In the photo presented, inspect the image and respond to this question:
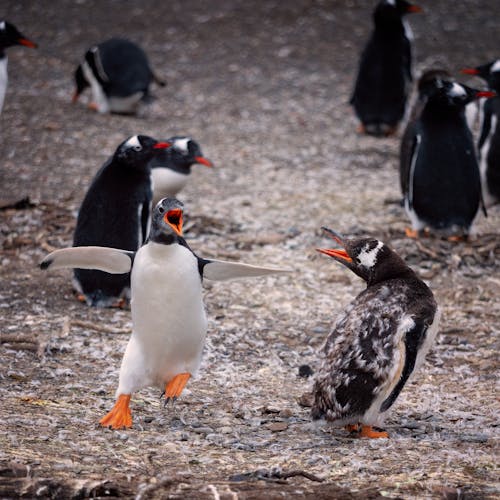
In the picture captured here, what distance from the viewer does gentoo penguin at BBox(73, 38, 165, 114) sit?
31.6ft

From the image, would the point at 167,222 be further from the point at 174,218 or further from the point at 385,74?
the point at 385,74

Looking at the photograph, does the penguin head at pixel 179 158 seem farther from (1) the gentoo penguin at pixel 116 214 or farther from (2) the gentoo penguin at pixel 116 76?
(2) the gentoo penguin at pixel 116 76

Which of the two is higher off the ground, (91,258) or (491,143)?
(91,258)

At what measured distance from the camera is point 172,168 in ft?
22.5

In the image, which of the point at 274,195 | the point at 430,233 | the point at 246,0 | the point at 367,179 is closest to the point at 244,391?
the point at 430,233

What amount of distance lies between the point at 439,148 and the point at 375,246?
2883 millimetres

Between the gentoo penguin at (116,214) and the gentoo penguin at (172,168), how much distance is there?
4.07ft

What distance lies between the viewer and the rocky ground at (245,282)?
332 centimetres

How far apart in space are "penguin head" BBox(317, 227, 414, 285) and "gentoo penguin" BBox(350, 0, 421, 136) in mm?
5719

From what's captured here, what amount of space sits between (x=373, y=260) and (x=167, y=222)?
0.90 meters

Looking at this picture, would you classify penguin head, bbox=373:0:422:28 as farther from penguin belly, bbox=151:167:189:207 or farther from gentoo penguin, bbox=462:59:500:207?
penguin belly, bbox=151:167:189:207

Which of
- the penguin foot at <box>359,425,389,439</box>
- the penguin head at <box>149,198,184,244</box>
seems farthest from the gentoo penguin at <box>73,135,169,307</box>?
the penguin foot at <box>359,425,389,439</box>

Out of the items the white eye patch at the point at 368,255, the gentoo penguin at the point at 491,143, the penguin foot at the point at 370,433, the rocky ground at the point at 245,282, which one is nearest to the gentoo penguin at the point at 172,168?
the rocky ground at the point at 245,282

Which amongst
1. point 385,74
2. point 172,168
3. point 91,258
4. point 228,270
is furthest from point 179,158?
point 385,74
